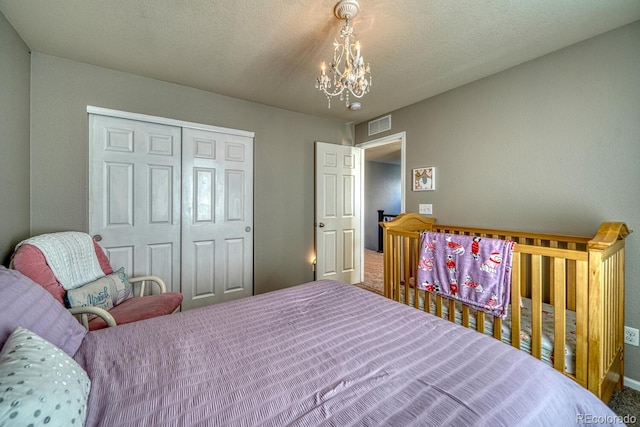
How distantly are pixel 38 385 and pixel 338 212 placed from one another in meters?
3.24

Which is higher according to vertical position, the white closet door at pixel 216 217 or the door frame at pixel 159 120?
the door frame at pixel 159 120

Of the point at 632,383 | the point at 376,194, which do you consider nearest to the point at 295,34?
the point at 632,383

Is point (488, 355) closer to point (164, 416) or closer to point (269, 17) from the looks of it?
point (164, 416)

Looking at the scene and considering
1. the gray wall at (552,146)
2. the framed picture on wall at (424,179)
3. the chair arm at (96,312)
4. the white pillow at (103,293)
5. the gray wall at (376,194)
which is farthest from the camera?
the gray wall at (376,194)

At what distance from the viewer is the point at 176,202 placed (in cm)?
265

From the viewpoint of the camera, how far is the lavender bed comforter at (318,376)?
2.31ft

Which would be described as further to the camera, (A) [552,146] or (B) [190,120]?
(B) [190,120]

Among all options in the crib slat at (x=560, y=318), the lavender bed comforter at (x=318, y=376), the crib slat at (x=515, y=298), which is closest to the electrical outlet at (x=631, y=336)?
the crib slat at (x=560, y=318)

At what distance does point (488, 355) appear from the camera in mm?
958

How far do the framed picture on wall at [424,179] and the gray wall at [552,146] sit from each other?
78 mm

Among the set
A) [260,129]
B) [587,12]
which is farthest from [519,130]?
[260,129]

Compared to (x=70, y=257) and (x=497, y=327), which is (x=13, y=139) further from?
(x=497, y=327)

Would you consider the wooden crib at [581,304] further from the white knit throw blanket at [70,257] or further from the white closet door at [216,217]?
the white knit throw blanket at [70,257]

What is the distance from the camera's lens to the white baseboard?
1.68 metres
